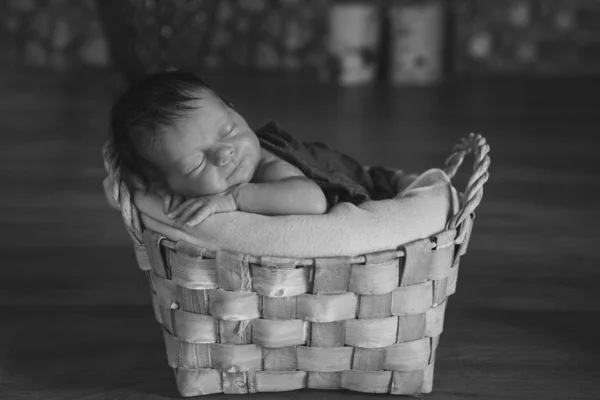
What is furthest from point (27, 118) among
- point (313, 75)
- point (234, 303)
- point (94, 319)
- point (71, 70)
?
point (234, 303)

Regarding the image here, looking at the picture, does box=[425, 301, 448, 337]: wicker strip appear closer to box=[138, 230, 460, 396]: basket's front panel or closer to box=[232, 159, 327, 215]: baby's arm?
box=[138, 230, 460, 396]: basket's front panel

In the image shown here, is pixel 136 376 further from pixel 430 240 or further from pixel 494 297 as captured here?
pixel 494 297

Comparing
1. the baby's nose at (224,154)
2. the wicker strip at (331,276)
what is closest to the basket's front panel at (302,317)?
the wicker strip at (331,276)

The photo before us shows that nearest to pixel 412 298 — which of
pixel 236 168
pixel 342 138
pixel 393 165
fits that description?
pixel 236 168

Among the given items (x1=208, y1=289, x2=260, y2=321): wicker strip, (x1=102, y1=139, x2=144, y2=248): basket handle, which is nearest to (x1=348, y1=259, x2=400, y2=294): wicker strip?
(x1=208, y1=289, x2=260, y2=321): wicker strip

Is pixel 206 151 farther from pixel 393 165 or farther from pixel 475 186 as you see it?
pixel 393 165

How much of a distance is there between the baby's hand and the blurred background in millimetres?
214

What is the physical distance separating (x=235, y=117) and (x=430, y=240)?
261mm

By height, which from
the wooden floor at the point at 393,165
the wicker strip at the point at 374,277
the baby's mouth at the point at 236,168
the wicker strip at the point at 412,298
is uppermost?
the baby's mouth at the point at 236,168

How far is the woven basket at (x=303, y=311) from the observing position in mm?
823

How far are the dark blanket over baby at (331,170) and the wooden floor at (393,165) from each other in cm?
21

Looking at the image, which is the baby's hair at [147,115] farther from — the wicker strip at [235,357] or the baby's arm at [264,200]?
the wicker strip at [235,357]

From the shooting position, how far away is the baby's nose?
0.88 metres

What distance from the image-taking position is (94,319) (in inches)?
43.6
